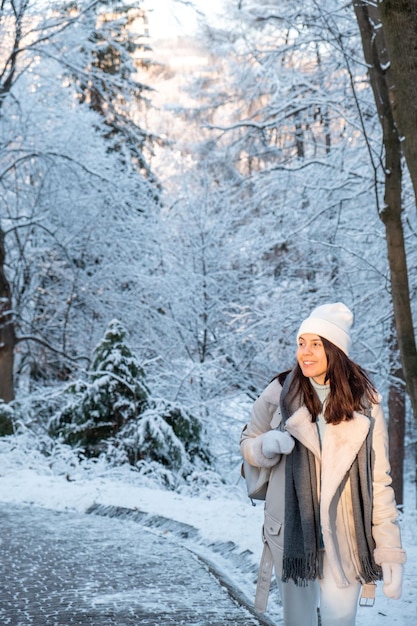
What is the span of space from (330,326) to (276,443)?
59 cm

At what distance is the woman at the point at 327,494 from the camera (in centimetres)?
356

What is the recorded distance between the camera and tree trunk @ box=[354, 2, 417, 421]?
7781 millimetres

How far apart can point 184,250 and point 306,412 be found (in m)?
15.9

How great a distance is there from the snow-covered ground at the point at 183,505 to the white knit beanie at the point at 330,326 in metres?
2.02

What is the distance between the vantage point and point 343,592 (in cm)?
360

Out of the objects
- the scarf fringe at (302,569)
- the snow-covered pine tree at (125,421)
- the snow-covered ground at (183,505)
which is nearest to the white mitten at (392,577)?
the scarf fringe at (302,569)

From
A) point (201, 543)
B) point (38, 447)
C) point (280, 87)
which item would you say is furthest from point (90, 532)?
point (280, 87)

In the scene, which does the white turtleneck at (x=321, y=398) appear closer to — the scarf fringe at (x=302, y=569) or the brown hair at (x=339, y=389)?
the brown hair at (x=339, y=389)

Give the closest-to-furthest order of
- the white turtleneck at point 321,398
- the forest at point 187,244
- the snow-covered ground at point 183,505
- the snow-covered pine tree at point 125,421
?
1. the white turtleneck at point 321,398
2. the snow-covered ground at point 183,505
3. the snow-covered pine tree at point 125,421
4. the forest at point 187,244

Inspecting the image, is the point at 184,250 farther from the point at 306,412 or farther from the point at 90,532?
the point at 306,412

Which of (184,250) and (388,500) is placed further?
(184,250)

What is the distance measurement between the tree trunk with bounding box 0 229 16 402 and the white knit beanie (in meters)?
13.7

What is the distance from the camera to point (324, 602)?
3627 mm

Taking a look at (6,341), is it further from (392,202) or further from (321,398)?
(321,398)
